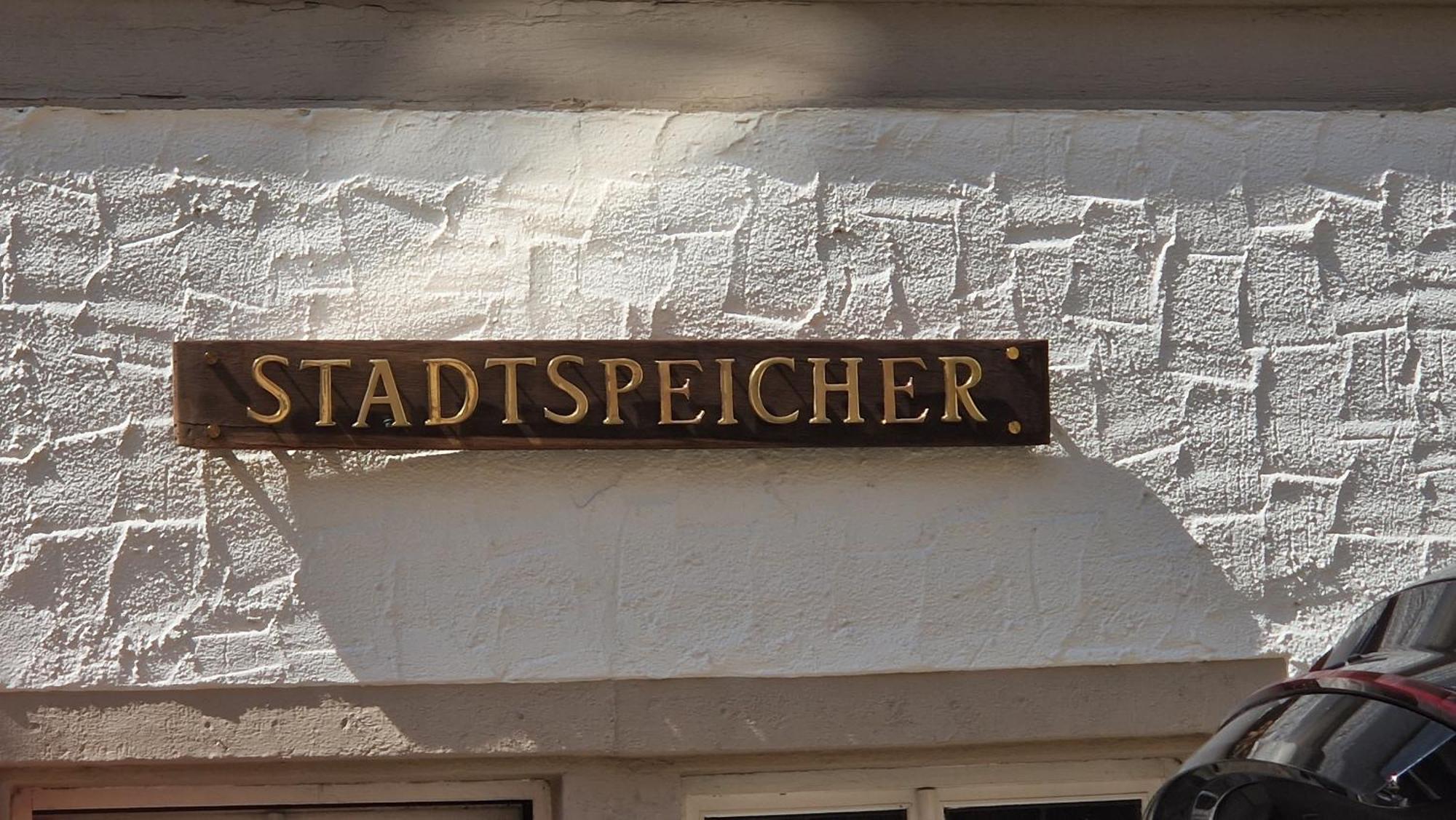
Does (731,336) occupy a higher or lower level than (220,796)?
higher

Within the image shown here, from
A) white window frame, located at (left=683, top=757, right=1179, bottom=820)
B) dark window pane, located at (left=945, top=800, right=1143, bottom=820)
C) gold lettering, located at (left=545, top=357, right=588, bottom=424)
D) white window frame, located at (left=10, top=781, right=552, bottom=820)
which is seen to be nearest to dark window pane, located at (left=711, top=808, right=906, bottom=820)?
white window frame, located at (left=683, top=757, right=1179, bottom=820)

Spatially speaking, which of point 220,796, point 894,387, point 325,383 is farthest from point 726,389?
point 220,796

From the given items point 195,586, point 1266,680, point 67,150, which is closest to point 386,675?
point 195,586

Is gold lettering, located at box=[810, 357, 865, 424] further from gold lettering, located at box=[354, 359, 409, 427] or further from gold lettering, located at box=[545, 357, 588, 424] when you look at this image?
gold lettering, located at box=[354, 359, 409, 427]

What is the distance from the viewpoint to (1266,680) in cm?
303

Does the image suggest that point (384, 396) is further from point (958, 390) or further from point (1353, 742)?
point (1353, 742)

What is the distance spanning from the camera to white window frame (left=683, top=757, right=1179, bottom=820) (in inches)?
118

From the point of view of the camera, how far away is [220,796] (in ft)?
9.43

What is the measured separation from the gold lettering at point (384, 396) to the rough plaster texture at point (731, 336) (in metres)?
0.09

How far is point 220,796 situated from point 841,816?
4.07ft

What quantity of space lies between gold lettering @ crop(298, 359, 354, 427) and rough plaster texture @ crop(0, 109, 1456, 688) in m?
0.08

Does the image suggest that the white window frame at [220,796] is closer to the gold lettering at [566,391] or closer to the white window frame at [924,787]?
the white window frame at [924,787]

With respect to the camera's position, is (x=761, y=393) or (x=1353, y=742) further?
(x=761, y=393)

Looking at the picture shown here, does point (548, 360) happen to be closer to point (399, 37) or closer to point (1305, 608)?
point (399, 37)
